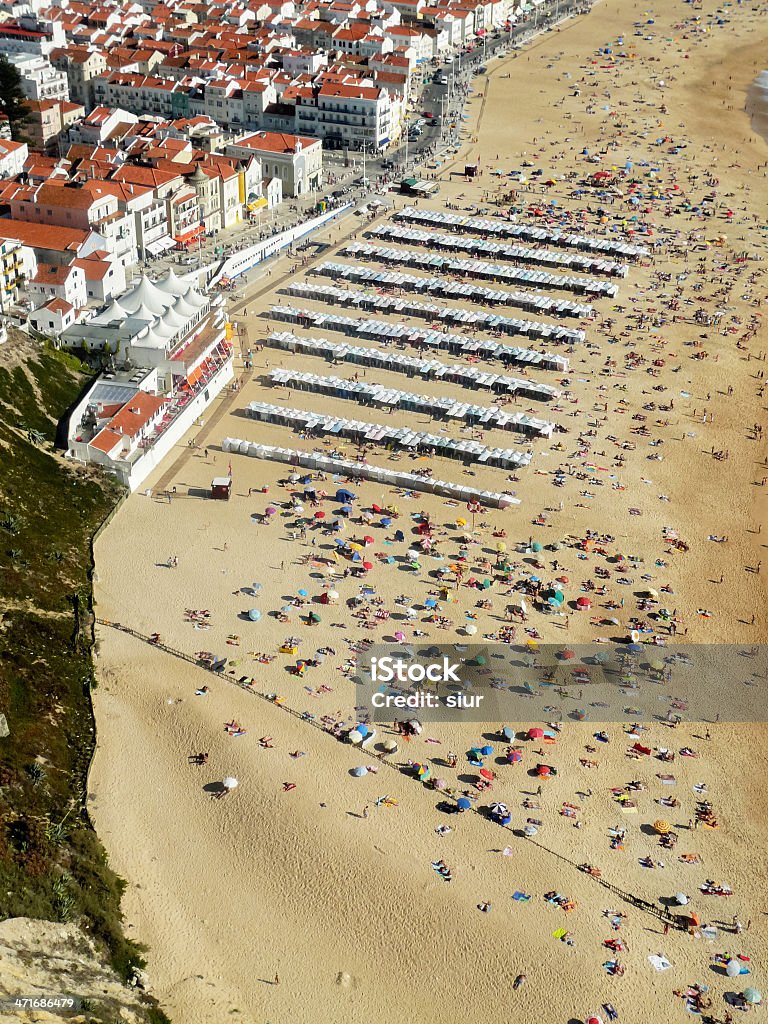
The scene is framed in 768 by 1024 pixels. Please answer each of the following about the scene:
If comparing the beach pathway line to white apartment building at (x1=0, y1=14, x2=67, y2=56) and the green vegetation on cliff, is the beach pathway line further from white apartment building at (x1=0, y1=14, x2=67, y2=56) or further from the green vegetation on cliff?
white apartment building at (x1=0, y1=14, x2=67, y2=56)

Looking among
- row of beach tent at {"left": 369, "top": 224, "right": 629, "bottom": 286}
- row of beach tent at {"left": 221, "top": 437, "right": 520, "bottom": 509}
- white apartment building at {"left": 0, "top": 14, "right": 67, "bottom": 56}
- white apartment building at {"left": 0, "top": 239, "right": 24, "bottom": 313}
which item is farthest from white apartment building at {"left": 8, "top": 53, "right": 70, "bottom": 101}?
row of beach tent at {"left": 221, "top": 437, "right": 520, "bottom": 509}

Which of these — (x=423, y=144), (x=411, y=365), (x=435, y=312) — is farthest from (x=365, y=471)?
(x=423, y=144)

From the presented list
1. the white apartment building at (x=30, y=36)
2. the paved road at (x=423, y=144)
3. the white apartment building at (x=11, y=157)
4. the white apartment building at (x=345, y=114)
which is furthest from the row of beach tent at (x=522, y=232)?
the white apartment building at (x=30, y=36)

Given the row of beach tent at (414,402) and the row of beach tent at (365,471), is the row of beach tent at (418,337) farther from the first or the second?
the row of beach tent at (365,471)

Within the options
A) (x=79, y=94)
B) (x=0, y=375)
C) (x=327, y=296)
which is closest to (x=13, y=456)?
(x=0, y=375)

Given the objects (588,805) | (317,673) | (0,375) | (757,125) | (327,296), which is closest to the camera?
(588,805)

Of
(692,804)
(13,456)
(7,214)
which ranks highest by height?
(7,214)

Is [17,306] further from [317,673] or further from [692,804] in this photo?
[692,804]
